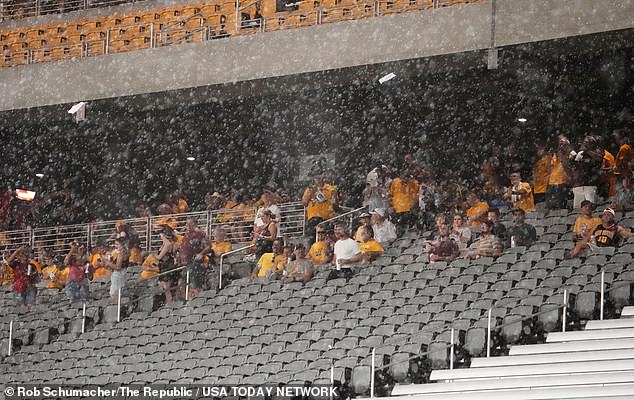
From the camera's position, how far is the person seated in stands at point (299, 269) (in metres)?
14.9

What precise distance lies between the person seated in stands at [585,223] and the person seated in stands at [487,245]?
0.84 metres

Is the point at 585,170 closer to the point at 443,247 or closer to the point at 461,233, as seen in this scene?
the point at 461,233

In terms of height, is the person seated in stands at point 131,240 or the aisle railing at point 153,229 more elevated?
the aisle railing at point 153,229

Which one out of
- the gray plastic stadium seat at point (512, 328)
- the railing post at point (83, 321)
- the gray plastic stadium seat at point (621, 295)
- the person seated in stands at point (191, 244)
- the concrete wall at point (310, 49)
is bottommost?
the gray plastic stadium seat at point (512, 328)

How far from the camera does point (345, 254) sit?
14688mm

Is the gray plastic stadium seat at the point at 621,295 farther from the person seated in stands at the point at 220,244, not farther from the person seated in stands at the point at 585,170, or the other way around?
the person seated in stands at the point at 220,244

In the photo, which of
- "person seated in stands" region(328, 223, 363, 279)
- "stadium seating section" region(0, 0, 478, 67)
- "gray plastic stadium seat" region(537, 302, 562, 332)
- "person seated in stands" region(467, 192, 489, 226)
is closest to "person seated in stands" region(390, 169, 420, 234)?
"person seated in stands" region(328, 223, 363, 279)

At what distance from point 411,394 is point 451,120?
24.1ft

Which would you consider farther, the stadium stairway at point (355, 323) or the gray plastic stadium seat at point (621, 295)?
the stadium stairway at point (355, 323)

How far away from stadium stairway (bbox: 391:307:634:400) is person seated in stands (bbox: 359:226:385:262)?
291cm

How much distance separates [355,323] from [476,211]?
6.46 feet

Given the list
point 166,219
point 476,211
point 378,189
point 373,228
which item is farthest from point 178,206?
point 476,211

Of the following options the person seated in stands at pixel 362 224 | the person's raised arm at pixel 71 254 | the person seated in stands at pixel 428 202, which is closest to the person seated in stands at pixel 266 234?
the person seated in stands at pixel 362 224

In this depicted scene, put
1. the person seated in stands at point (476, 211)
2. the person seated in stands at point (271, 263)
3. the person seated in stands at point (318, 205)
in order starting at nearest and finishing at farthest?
the person seated in stands at point (476, 211) → the person seated in stands at point (271, 263) → the person seated in stands at point (318, 205)
